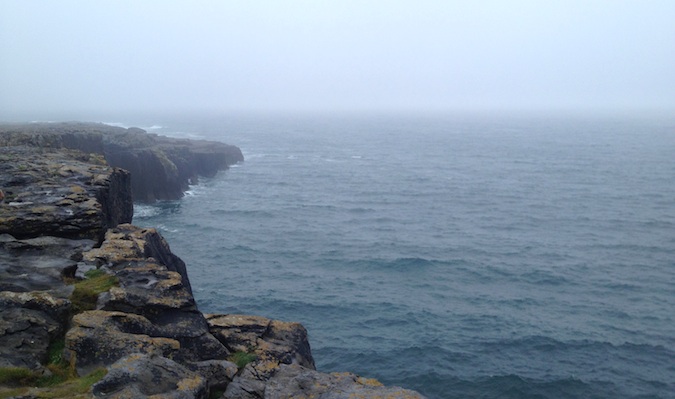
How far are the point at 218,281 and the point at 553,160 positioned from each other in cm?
10299

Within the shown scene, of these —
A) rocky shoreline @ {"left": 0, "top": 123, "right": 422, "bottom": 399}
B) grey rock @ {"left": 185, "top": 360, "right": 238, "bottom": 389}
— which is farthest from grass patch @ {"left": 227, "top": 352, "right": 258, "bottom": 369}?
grey rock @ {"left": 185, "top": 360, "right": 238, "bottom": 389}

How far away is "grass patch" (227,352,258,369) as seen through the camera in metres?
13.4

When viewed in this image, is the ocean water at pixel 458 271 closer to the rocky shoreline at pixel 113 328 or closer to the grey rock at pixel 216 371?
the rocky shoreline at pixel 113 328

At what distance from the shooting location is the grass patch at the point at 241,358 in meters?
13.4

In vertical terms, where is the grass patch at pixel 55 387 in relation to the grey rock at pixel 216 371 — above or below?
above

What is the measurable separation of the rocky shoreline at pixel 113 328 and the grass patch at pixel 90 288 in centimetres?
3

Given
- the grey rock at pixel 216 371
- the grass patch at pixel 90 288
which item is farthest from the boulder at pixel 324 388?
the grass patch at pixel 90 288

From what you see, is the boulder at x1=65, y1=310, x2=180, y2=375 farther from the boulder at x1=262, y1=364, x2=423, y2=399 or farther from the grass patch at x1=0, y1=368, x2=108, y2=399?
the boulder at x1=262, y1=364, x2=423, y2=399

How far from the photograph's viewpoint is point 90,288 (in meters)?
15.2

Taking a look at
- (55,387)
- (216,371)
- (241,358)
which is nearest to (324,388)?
(216,371)

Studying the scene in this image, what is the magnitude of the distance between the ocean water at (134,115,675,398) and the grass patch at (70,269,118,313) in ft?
64.9

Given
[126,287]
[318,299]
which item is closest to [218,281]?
[318,299]

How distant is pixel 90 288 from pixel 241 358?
17.9ft

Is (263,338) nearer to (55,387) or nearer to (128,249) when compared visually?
(55,387)
